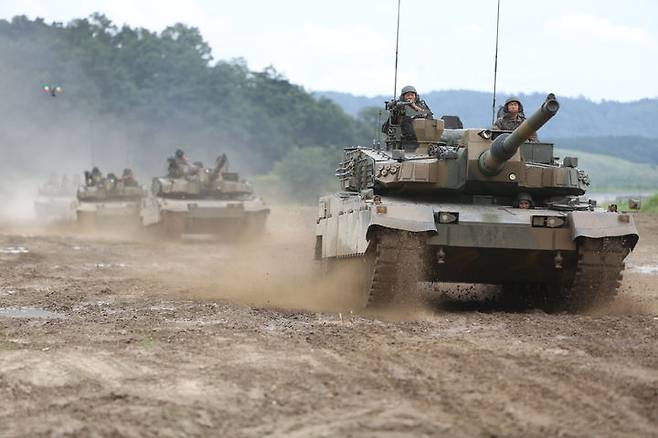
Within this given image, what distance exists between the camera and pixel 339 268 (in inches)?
609

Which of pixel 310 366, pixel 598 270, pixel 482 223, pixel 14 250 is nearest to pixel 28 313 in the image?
pixel 482 223

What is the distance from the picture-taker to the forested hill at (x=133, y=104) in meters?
63.7

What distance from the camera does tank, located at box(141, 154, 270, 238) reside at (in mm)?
28531

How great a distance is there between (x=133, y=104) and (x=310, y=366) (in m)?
60.7

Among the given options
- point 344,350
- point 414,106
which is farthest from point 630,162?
point 344,350

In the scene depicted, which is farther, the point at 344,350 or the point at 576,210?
the point at 576,210

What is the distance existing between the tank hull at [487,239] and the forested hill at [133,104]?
50.0 metres

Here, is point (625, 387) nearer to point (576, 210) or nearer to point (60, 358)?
point (60, 358)

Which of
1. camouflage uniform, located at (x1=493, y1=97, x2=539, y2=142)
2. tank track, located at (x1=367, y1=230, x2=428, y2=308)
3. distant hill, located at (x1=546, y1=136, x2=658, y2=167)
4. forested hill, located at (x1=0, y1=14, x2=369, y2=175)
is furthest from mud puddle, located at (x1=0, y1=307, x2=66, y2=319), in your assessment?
distant hill, located at (x1=546, y1=136, x2=658, y2=167)

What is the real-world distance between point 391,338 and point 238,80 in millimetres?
65026

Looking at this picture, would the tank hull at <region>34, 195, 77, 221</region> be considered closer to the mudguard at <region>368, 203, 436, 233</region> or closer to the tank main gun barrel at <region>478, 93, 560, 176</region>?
the tank main gun barrel at <region>478, 93, 560, 176</region>

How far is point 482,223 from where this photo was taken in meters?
12.8

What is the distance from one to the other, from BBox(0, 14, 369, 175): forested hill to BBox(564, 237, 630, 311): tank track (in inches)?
1981

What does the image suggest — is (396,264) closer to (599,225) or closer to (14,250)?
(599,225)
